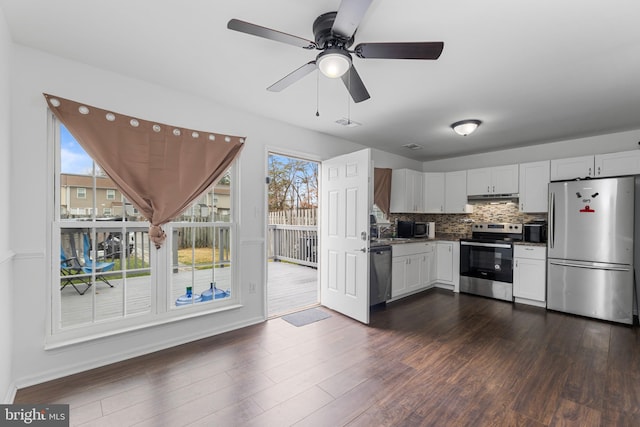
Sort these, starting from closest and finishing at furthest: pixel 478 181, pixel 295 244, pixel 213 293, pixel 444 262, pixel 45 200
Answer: pixel 45 200
pixel 213 293
pixel 478 181
pixel 444 262
pixel 295 244

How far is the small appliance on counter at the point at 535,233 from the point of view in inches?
167

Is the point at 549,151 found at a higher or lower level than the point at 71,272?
higher

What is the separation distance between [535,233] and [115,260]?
5430 millimetres

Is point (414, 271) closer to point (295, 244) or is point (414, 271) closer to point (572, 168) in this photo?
point (572, 168)

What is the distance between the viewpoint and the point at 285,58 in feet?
7.29

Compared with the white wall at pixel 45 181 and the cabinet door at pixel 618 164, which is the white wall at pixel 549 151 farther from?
the white wall at pixel 45 181

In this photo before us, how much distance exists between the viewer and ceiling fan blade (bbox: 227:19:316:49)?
56.4 inches

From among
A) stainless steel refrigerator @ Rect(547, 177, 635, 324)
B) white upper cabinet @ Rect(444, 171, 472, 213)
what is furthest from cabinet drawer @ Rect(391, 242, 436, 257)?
stainless steel refrigerator @ Rect(547, 177, 635, 324)

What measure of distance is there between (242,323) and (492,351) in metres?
2.65

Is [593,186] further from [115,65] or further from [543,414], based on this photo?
[115,65]

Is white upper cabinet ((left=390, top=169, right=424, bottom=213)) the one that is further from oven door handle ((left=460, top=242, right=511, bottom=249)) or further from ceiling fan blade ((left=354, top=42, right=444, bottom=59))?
ceiling fan blade ((left=354, top=42, right=444, bottom=59))

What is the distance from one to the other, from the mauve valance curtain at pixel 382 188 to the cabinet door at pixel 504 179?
5.68ft

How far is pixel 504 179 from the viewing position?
15.3 feet

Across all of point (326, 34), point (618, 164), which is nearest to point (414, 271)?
point (618, 164)
